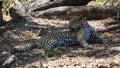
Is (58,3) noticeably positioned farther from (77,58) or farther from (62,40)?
(77,58)

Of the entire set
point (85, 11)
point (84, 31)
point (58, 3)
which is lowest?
point (84, 31)

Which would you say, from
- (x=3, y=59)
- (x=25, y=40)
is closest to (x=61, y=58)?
(x=3, y=59)

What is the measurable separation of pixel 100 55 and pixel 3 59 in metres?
2.02

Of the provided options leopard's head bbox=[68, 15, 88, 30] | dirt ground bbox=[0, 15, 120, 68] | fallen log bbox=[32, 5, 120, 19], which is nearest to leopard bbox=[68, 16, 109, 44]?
leopard's head bbox=[68, 15, 88, 30]

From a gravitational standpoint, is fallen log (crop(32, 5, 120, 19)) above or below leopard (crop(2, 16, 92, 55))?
above

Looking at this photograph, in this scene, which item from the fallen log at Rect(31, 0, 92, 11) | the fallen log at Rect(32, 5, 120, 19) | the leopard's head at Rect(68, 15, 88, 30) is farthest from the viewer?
the fallen log at Rect(31, 0, 92, 11)

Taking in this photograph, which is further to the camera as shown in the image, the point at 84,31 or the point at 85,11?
the point at 85,11

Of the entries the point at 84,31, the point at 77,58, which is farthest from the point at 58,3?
the point at 77,58

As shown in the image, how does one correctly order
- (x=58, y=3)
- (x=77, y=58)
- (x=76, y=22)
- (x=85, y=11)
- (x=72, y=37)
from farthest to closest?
(x=58, y=3) → (x=85, y=11) → (x=72, y=37) → (x=76, y=22) → (x=77, y=58)

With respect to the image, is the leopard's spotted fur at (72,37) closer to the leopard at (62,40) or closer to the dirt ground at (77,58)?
the leopard at (62,40)

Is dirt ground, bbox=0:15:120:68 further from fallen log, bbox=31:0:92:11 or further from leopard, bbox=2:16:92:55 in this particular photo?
fallen log, bbox=31:0:92:11

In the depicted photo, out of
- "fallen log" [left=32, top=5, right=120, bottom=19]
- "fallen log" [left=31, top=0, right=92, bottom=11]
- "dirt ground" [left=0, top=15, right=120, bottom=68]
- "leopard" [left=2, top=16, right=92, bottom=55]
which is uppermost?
"fallen log" [left=31, top=0, right=92, bottom=11]

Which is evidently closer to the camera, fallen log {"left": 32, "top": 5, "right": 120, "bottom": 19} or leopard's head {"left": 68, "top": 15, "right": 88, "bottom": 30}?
leopard's head {"left": 68, "top": 15, "right": 88, "bottom": 30}

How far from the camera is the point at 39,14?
13133 millimetres
